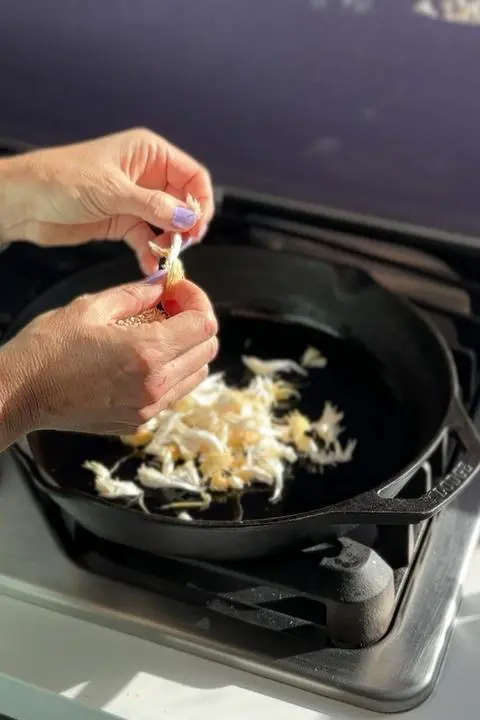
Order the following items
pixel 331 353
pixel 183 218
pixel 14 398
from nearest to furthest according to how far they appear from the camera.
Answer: pixel 14 398
pixel 183 218
pixel 331 353

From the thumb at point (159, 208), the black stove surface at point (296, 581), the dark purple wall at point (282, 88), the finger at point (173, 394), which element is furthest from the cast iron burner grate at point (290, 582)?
the dark purple wall at point (282, 88)

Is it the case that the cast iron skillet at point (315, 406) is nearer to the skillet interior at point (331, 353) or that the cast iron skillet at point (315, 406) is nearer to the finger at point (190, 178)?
the skillet interior at point (331, 353)

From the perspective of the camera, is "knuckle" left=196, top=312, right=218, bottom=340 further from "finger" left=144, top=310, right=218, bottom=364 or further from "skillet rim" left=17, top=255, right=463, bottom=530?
"skillet rim" left=17, top=255, right=463, bottom=530

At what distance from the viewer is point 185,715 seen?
0.58 meters

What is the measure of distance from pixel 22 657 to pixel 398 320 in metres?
0.43

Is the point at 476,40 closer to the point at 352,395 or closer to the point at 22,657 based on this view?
the point at 352,395

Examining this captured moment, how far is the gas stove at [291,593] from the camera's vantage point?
0.59 meters

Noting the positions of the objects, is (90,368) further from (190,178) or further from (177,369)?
(190,178)

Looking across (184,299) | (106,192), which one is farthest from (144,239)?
(184,299)

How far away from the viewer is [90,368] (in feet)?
1.92

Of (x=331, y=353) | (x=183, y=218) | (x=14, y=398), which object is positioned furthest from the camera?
(x=331, y=353)

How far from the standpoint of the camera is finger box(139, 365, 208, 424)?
2.02ft

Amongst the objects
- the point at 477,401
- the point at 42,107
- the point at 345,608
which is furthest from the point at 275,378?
the point at 42,107

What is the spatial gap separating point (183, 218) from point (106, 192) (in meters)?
0.07
